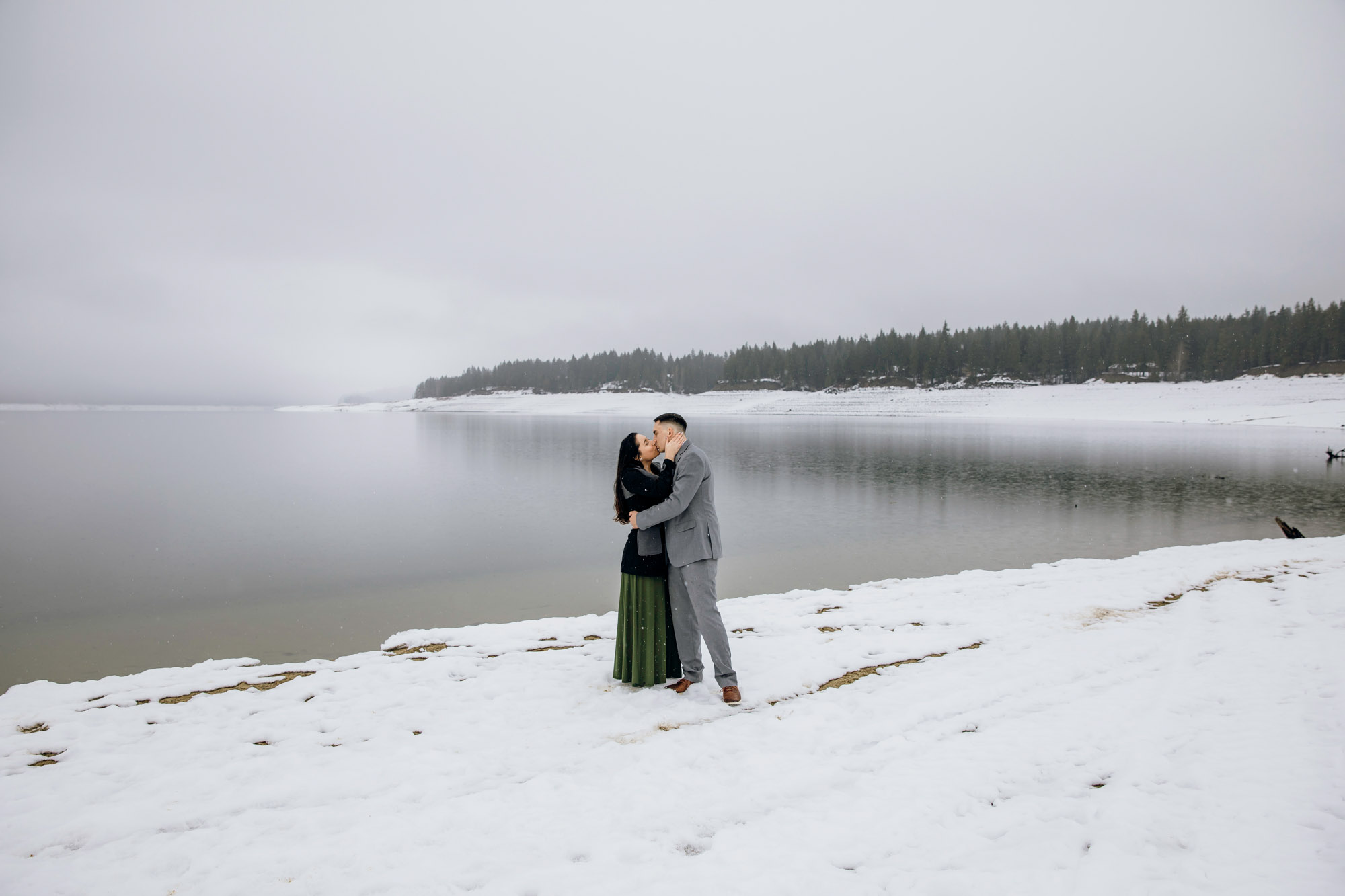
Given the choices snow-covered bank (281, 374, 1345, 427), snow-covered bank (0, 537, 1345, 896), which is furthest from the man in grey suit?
snow-covered bank (281, 374, 1345, 427)

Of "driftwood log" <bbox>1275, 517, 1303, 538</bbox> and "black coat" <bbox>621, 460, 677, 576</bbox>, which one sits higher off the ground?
"black coat" <bbox>621, 460, 677, 576</bbox>

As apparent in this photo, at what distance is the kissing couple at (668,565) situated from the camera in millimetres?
4441

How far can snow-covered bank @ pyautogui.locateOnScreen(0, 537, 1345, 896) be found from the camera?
270cm

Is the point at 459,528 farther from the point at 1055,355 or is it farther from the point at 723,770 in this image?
the point at 1055,355

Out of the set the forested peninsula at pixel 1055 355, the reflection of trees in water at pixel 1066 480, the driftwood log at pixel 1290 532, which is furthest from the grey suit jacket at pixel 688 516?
the forested peninsula at pixel 1055 355

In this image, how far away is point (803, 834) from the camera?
293 centimetres

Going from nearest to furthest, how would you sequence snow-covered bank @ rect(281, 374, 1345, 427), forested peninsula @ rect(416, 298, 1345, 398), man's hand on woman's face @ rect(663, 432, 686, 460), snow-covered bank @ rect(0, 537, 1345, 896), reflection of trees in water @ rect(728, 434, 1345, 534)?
snow-covered bank @ rect(0, 537, 1345, 896) → man's hand on woman's face @ rect(663, 432, 686, 460) → reflection of trees in water @ rect(728, 434, 1345, 534) → snow-covered bank @ rect(281, 374, 1345, 427) → forested peninsula @ rect(416, 298, 1345, 398)

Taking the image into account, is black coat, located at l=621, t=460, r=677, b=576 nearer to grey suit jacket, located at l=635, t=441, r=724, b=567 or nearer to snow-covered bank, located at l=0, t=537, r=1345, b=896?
grey suit jacket, located at l=635, t=441, r=724, b=567

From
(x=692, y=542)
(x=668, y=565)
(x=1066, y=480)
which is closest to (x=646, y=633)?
(x=668, y=565)

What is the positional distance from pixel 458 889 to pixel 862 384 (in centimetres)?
9319

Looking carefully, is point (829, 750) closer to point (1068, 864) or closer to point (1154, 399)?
point (1068, 864)

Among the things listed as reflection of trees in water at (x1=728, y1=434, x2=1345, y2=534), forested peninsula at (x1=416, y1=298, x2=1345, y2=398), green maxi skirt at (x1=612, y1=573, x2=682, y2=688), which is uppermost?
forested peninsula at (x1=416, y1=298, x2=1345, y2=398)

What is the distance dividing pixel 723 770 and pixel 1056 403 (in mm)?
70650

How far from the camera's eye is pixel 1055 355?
78500mm
